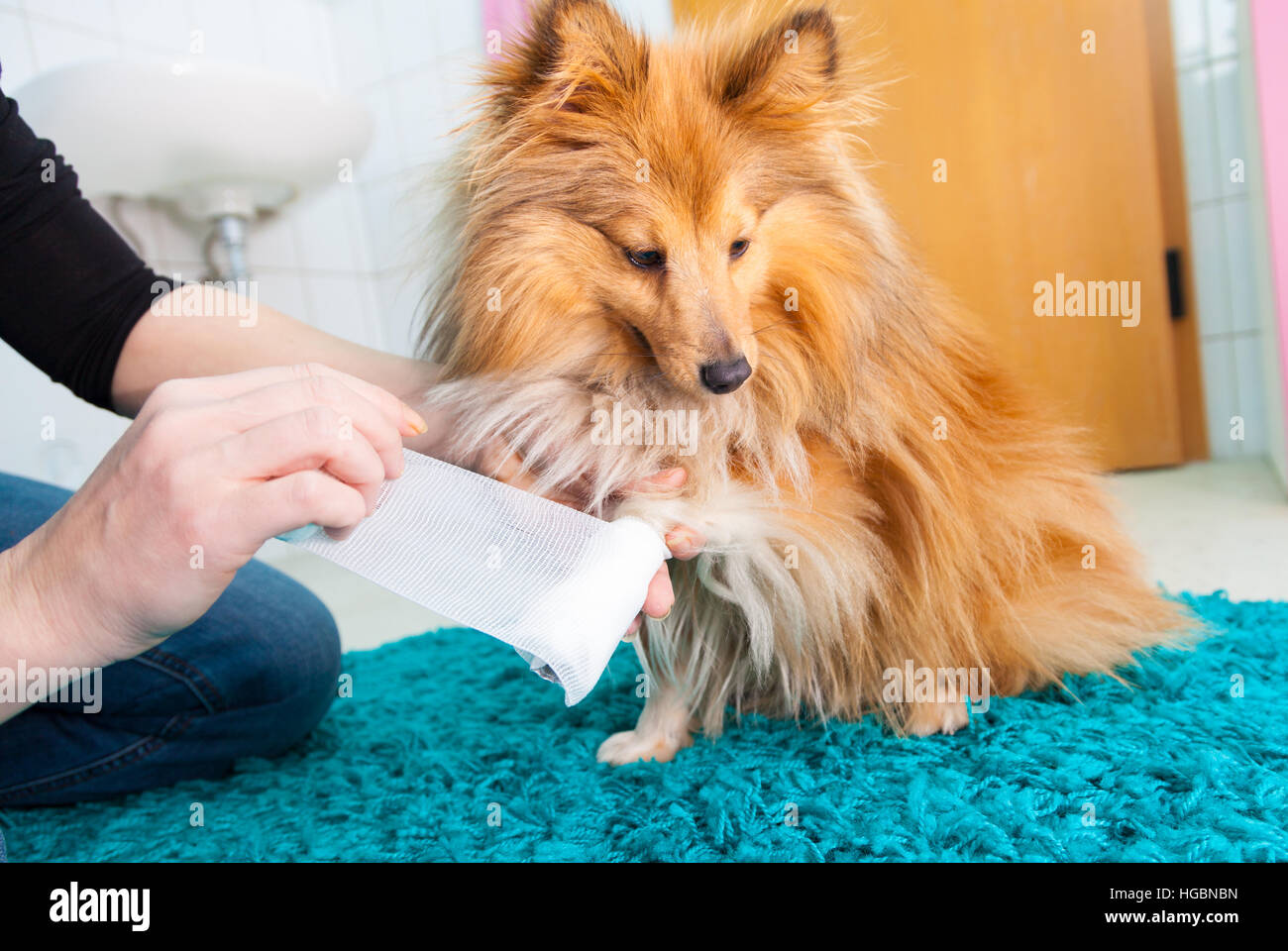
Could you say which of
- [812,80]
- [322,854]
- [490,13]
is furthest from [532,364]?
[490,13]

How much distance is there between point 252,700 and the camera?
1415 mm

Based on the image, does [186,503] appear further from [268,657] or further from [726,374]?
[268,657]

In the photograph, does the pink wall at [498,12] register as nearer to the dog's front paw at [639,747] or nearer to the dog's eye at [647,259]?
the dog's eye at [647,259]

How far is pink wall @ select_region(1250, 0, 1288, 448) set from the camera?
2.24 m

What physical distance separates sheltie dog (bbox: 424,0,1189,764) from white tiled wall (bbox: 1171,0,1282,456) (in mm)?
2122

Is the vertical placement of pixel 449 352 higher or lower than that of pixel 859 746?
higher

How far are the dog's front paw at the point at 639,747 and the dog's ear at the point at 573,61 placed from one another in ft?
2.89

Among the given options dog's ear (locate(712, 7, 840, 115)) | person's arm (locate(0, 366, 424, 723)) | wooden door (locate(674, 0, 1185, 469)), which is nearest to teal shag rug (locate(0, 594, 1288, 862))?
person's arm (locate(0, 366, 424, 723))

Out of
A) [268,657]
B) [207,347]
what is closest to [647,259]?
[207,347]

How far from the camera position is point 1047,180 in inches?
122

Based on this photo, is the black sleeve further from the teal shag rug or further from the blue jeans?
the teal shag rug

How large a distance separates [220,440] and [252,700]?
871 millimetres

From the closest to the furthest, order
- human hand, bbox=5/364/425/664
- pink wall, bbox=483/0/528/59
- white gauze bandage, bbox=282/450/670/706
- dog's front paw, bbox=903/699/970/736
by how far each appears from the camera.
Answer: human hand, bbox=5/364/425/664 → white gauze bandage, bbox=282/450/670/706 → dog's front paw, bbox=903/699/970/736 → pink wall, bbox=483/0/528/59
